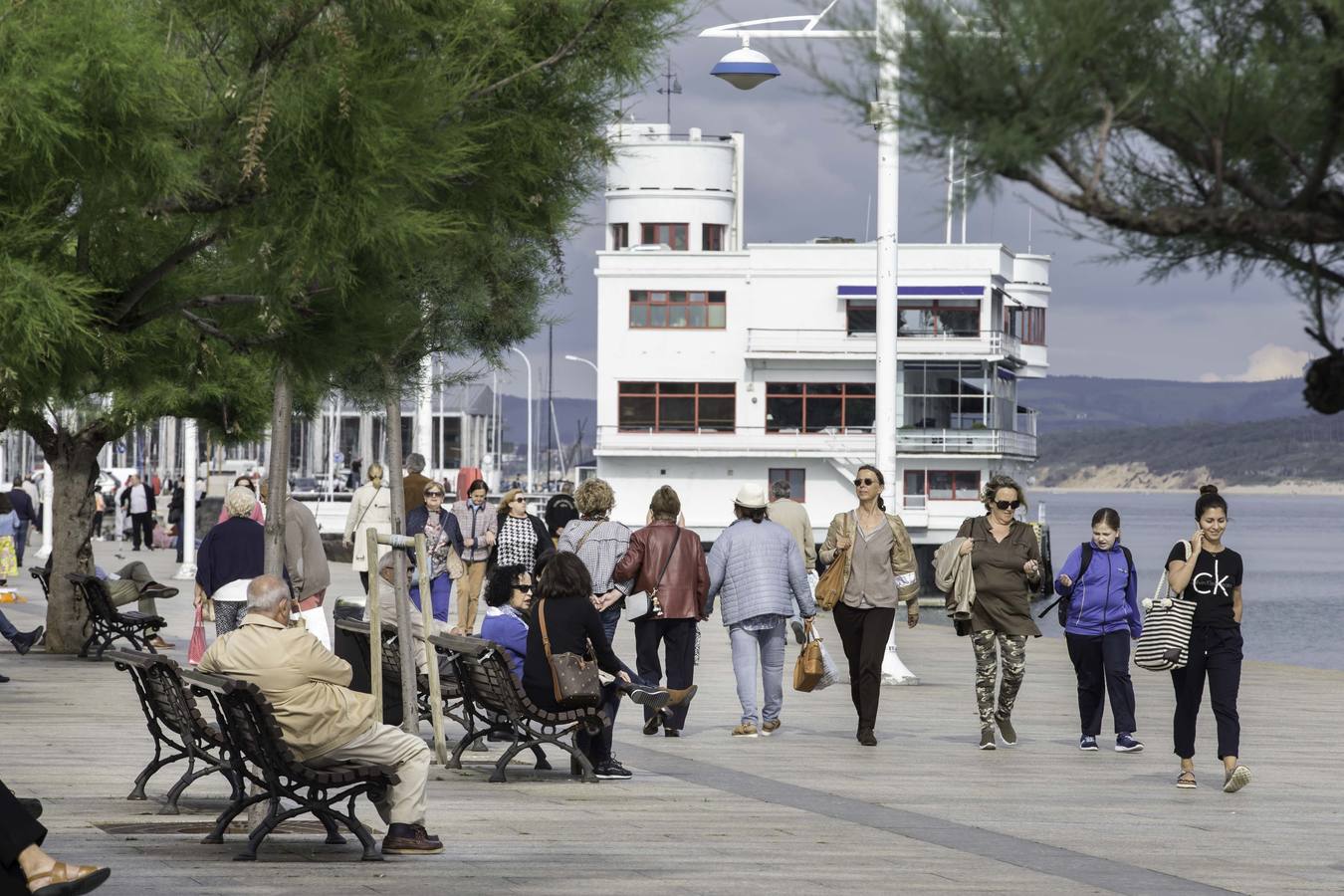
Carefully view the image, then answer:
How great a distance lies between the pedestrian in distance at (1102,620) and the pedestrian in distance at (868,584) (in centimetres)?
115

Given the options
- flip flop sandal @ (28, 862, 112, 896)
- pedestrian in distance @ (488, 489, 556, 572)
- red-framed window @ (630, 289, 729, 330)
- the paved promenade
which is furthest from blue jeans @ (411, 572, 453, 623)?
red-framed window @ (630, 289, 729, 330)

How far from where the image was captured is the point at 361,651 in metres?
13.5

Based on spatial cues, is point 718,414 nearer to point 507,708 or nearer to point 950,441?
point 950,441

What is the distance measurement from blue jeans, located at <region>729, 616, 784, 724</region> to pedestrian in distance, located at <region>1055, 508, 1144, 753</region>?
6.78 ft

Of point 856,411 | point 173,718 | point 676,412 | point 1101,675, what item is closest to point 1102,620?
point 1101,675

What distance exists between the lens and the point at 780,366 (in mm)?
68938

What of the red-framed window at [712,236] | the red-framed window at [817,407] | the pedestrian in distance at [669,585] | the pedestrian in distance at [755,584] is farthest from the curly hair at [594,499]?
the red-framed window at [712,236]

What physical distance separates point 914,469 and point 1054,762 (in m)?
54.0

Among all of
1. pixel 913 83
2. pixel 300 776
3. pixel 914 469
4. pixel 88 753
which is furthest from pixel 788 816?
pixel 914 469

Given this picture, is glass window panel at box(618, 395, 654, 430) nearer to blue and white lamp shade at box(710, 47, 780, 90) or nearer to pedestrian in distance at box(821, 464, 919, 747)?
blue and white lamp shade at box(710, 47, 780, 90)

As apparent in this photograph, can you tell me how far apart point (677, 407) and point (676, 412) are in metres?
0.17

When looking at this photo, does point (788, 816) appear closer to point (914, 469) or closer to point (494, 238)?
point (494, 238)

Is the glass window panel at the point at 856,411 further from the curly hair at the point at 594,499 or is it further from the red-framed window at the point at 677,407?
the curly hair at the point at 594,499

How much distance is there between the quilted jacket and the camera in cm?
1480
